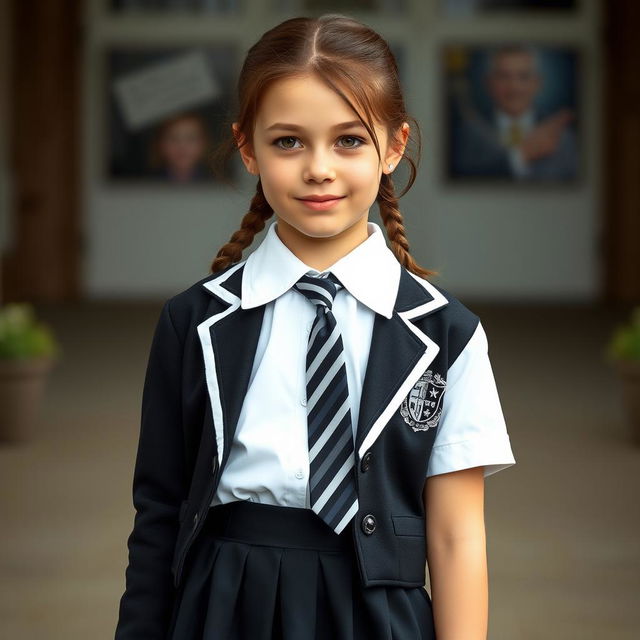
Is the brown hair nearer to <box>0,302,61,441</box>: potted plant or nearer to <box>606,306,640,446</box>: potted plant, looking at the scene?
<box>0,302,61,441</box>: potted plant

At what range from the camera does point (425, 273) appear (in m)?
1.87

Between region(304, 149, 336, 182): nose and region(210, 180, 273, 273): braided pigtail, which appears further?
region(210, 180, 273, 273): braided pigtail

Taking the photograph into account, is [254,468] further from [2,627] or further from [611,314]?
[611,314]

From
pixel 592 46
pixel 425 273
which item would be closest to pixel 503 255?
pixel 592 46

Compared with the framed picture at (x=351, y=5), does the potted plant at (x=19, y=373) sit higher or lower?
lower

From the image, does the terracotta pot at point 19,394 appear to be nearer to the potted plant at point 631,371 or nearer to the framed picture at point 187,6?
the potted plant at point 631,371

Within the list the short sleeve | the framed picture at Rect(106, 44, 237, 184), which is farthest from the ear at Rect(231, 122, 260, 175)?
the framed picture at Rect(106, 44, 237, 184)

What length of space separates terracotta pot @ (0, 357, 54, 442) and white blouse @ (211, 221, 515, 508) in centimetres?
424

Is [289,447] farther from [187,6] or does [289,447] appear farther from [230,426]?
[187,6]

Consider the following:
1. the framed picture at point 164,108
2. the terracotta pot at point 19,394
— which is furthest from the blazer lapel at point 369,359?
the framed picture at point 164,108

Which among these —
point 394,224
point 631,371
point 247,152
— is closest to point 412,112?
point 631,371

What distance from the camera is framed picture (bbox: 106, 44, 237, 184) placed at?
12.0m

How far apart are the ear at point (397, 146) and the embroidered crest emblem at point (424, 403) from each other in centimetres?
27

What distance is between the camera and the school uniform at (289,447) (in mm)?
1616
